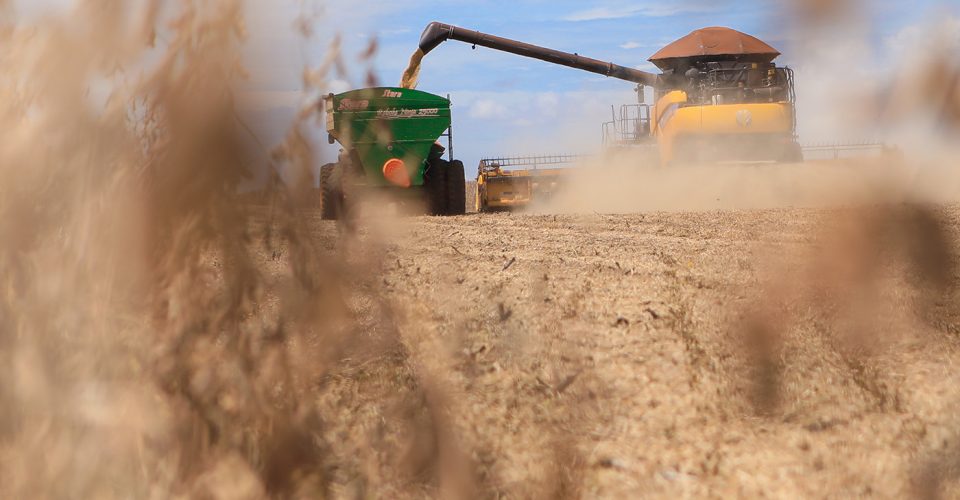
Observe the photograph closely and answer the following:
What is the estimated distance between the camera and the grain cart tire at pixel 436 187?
566 inches

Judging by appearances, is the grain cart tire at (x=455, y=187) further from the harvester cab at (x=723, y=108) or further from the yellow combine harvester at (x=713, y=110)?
the harvester cab at (x=723, y=108)

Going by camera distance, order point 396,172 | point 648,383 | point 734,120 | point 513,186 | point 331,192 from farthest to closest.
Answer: point 513,186, point 734,120, point 396,172, point 331,192, point 648,383

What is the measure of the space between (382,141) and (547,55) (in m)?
4.40

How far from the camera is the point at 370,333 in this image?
457 centimetres

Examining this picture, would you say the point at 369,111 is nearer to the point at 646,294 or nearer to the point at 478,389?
the point at 646,294

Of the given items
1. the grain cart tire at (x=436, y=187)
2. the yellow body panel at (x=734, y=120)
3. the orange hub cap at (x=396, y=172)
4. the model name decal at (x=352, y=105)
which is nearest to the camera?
the model name decal at (x=352, y=105)

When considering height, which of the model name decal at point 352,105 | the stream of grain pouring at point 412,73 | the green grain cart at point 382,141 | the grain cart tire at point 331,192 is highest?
the stream of grain pouring at point 412,73

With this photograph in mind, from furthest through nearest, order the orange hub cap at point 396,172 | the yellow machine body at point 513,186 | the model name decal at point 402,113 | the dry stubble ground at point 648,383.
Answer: the yellow machine body at point 513,186 → the orange hub cap at point 396,172 → the model name decal at point 402,113 → the dry stubble ground at point 648,383

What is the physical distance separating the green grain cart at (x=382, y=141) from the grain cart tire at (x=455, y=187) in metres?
0.40

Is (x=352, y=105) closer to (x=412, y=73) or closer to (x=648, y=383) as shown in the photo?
(x=412, y=73)

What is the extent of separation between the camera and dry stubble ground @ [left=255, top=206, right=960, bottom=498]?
2932mm

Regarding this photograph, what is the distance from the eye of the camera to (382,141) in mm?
Result: 13867

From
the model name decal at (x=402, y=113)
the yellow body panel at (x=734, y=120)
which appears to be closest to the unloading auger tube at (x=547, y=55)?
the yellow body panel at (x=734, y=120)

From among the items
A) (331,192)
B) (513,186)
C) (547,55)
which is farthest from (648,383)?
(547,55)
